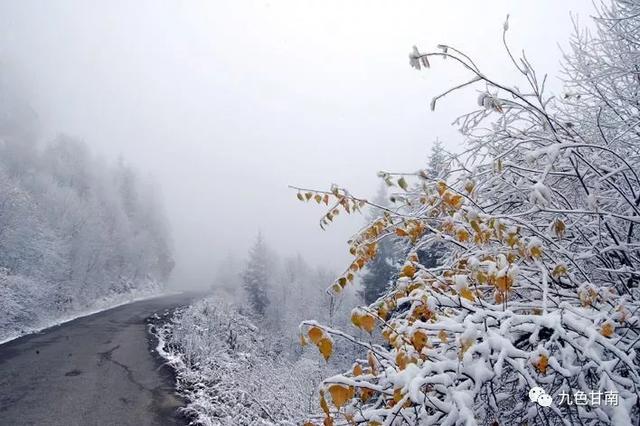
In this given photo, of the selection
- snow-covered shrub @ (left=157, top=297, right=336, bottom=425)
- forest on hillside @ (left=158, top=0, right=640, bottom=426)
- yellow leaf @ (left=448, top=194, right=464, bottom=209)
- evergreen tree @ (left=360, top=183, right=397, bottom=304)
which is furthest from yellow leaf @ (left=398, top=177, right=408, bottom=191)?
evergreen tree @ (left=360, top=183, right=397, bottom=304)

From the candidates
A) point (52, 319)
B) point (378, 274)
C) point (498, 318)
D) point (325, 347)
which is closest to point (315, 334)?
point (325, 347)

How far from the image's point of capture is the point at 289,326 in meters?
50.0

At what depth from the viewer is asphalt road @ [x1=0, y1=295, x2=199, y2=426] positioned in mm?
7691

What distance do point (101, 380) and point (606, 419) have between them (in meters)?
11.2

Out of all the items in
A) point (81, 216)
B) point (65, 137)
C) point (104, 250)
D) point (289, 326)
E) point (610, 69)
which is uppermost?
point (610, 69)

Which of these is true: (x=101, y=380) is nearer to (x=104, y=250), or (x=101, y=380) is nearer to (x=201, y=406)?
(x=201, y=406)

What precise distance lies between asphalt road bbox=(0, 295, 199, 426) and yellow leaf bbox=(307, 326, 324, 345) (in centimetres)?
717

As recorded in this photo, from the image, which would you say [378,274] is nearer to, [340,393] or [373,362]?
[373,362]

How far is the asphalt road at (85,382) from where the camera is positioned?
7.69 meters

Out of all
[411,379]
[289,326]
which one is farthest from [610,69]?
[289,326]

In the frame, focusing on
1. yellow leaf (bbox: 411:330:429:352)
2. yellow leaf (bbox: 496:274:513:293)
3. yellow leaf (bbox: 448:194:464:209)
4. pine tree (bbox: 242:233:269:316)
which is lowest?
pine tree (bbox: 242:233:269:316)

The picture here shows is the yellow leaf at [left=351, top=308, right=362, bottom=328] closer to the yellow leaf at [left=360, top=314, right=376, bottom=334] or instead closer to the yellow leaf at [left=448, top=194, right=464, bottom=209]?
the yellow leaf at [left=360, top=314, right=376, bottom=334]

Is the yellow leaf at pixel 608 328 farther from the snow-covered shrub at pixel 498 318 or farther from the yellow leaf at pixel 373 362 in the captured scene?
the yellow leaf at pixel 373 362

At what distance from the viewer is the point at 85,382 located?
31.4ft
